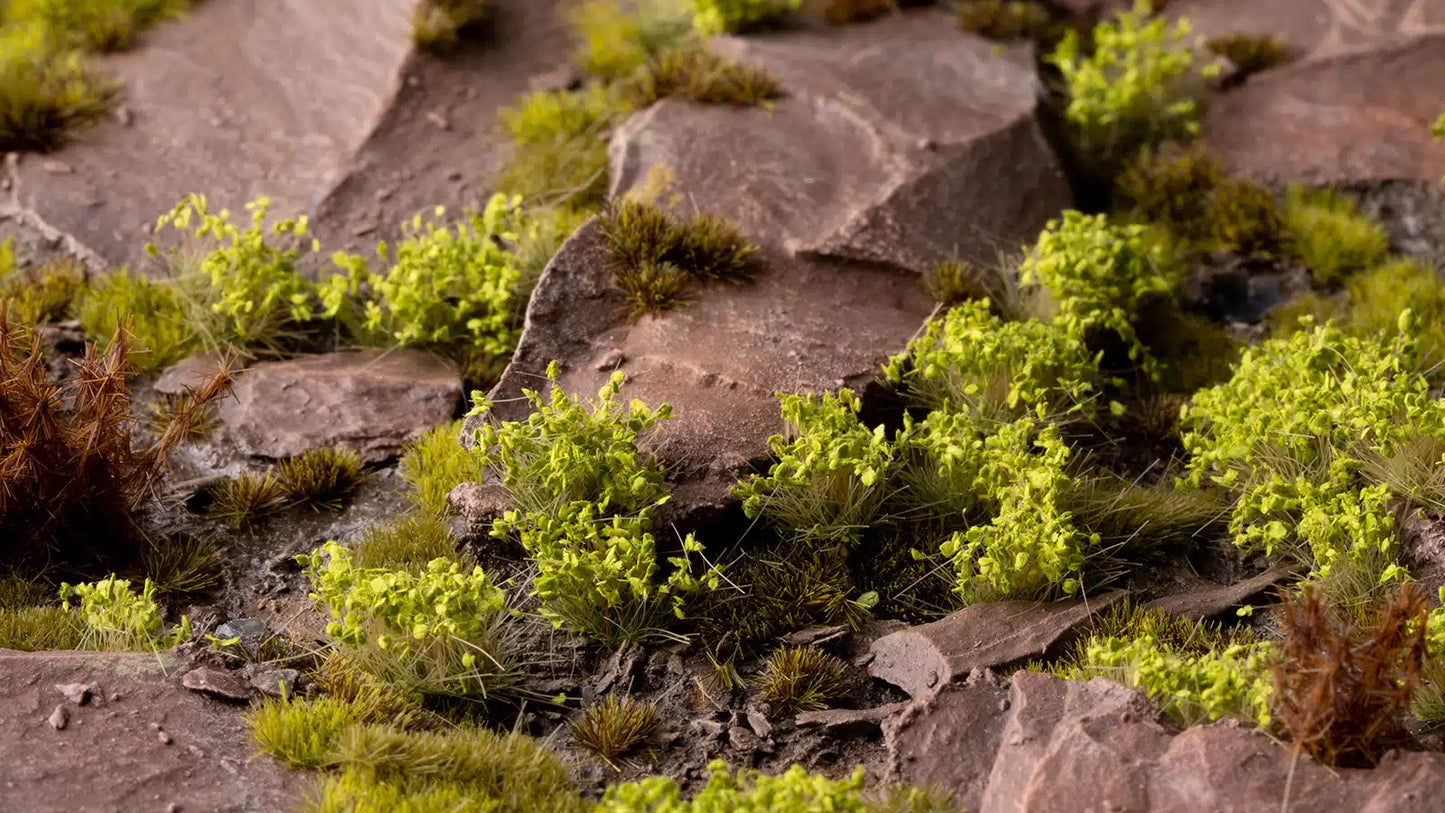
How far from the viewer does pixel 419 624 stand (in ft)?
14.7

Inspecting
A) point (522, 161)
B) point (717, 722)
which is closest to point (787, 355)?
point (717, 722)

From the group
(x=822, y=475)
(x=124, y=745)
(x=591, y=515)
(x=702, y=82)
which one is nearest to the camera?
(x=124, y=745)

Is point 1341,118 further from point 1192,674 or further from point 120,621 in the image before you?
point 120,621

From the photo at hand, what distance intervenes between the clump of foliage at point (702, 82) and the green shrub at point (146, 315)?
2.79 m

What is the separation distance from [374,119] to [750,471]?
12.5 ft

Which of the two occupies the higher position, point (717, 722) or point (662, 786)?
point (662, 786)

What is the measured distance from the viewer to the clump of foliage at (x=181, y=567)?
5.31 metres

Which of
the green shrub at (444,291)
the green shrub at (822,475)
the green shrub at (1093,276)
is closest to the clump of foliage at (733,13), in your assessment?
the green shrub at (444,291)

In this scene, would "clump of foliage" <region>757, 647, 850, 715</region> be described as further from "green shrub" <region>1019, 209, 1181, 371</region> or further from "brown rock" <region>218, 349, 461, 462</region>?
"brown rock" <region>218, 349, 461, 462</region>

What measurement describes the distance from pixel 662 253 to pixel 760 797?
3.09m

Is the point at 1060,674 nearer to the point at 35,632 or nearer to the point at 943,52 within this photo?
the point at 35,632

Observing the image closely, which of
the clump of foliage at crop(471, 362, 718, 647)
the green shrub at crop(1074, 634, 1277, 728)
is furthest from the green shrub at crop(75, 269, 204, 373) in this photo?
the green shrub at crop(1074, 634, 1277, 728)

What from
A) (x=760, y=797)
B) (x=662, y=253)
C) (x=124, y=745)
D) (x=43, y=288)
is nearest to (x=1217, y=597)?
(x=760, y=797)

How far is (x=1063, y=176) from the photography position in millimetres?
7422
